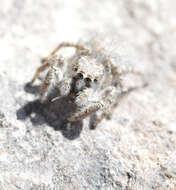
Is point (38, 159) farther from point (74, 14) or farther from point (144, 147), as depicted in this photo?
point (74, 14)

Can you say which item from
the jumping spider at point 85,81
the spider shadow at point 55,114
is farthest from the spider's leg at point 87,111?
the spider shadow at point 55,114

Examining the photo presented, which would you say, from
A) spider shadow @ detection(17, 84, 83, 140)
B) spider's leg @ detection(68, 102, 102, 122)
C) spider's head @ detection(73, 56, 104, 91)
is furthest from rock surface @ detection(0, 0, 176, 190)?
spider's head @ detection(73, 56, 104, 91)

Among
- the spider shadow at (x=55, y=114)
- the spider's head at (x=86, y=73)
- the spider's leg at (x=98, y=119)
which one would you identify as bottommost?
the spider shadow at (x=55, y=114)

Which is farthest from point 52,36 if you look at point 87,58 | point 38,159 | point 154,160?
point 154,160

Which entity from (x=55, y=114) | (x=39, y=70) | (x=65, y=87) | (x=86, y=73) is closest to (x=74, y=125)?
(x=55, y=114)

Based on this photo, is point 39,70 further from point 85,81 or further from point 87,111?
point 87,111

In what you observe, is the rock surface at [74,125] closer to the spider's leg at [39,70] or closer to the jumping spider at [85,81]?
the spider's leg at [39,70]
